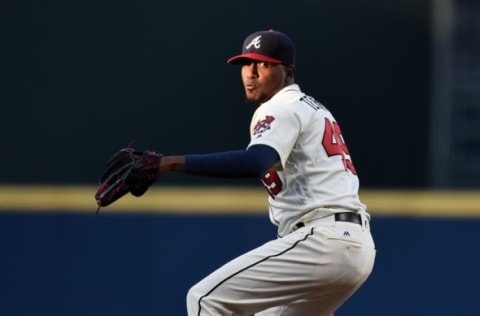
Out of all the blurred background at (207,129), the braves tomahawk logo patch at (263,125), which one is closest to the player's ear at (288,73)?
the braves tomahawk logo patch at (263,125)

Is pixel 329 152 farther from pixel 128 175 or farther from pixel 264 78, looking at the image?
pixel 128 175

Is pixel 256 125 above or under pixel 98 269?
above

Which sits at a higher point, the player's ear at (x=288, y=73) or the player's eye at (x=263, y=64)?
the player's eye at (x=263, y=64)

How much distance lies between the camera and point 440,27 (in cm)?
652

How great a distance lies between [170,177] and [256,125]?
2157mm

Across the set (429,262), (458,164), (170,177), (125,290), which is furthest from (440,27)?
(125,290)

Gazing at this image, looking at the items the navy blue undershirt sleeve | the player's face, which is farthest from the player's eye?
the navy blue undershirt sleeve

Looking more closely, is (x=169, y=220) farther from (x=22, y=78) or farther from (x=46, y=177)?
(x=22, y=78)

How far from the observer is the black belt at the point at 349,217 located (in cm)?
459

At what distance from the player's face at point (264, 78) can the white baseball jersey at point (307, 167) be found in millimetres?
82

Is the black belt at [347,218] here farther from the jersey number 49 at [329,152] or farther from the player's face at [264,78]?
the player's face at [264,78]

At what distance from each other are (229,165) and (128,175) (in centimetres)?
38

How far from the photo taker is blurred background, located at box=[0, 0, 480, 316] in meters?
6.46

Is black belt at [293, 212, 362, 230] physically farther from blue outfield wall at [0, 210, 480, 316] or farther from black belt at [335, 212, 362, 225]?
blue outfield wall at [0, 210, 480, 316]
